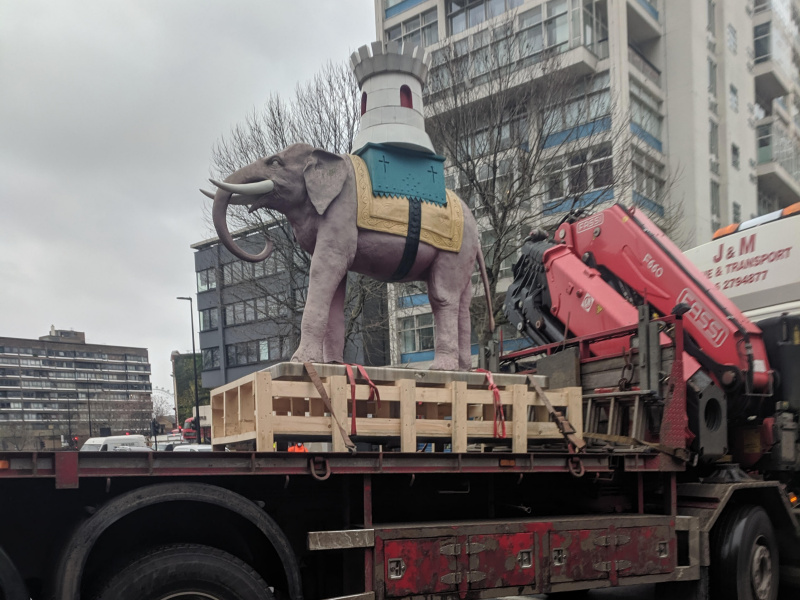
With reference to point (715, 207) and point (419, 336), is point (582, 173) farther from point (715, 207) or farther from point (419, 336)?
point (715, 207)

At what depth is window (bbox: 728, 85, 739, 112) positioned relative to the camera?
121 feet

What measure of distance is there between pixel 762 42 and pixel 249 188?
148ft

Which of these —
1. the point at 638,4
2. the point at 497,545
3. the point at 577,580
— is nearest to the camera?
the point at 497,545

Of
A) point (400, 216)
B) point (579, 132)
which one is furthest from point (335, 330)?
point (579, 132)

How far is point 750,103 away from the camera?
39688mm

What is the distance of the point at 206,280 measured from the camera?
171ft

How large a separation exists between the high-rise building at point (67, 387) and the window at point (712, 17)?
2549 inches

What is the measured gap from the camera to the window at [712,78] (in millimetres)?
35250

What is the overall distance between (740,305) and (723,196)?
96.9 ft

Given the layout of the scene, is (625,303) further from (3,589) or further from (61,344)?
(61,344)

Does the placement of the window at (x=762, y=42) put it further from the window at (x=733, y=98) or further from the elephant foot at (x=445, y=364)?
the elephant foot at (x=445, y=364)

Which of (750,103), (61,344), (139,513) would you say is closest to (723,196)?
(750,103)

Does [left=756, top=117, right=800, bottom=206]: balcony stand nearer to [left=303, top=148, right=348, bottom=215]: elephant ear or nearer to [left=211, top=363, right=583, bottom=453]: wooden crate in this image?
[left=211, top=363, right=583, bottom=453]: wooden crate

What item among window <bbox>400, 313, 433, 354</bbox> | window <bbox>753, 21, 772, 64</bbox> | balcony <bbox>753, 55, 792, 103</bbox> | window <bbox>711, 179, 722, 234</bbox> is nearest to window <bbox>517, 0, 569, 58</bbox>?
window <bbox>400, 313, 433, 354</bbox>
